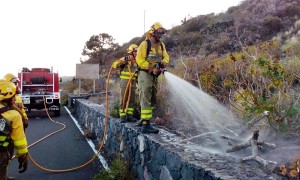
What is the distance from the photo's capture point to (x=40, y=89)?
60.3ft

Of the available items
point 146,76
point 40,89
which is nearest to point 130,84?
point 146,76

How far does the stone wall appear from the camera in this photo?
11.4 ft

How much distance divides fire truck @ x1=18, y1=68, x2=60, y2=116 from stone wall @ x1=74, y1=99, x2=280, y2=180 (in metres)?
10.3

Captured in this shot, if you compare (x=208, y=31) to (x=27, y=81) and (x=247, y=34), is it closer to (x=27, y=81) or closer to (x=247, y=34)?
(x=247, y=34)

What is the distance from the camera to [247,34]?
16641 millimetres

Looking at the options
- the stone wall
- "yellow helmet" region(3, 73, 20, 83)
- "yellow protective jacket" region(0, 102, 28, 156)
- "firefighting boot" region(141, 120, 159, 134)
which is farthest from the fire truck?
"yellow protective jacket" region(0, 102, 28, 156)

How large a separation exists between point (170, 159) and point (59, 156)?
5.08 m

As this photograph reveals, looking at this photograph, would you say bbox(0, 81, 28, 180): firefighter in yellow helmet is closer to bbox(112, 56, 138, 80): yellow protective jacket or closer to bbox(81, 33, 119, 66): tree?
bbox(112, 56, 138, 80): yellow protective jacket

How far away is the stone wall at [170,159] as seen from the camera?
3.48m

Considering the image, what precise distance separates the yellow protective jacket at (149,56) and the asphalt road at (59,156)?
255 centimetres

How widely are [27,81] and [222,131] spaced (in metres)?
14.9

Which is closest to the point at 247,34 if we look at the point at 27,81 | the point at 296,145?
the point at 27,81

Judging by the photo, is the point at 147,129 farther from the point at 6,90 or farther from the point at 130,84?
the point at 6,90

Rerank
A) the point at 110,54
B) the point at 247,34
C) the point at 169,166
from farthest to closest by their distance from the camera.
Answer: the point at 110,54 < the point at 247,34 < the point at 169,166
